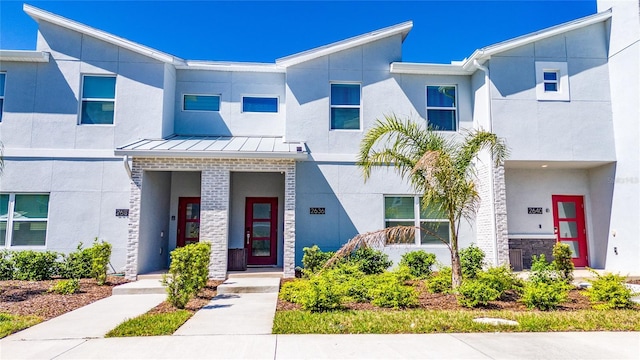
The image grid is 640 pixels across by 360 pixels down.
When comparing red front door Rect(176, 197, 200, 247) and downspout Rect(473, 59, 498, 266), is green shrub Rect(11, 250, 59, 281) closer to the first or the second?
red front door Rect(176, 197, 200, 247)

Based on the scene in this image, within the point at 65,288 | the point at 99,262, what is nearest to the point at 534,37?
the point at 99,262

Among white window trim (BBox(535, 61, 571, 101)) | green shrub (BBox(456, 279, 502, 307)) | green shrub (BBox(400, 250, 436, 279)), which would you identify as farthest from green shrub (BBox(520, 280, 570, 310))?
white window trim (BBox(535, 61, 571, 101))

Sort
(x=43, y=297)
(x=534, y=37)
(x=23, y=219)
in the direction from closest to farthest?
(x=43, y=297) < (x=23, y=219) < (x=534, y=37)

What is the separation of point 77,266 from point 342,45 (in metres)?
10.2

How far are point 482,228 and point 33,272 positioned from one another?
12879mm

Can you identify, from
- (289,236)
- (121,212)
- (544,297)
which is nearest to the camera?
(544,297)

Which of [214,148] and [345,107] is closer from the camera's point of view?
[214,148]

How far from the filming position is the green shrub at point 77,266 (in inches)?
442

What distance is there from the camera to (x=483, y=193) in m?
12.3

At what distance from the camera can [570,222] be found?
13.3 meters

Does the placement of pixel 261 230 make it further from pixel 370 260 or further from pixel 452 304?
pixel 452 304

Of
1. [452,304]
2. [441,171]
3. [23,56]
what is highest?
[23,56]

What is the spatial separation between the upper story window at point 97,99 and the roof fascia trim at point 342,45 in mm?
5345

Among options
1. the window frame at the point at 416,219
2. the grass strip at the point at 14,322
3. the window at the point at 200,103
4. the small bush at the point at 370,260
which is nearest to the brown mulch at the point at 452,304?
the small bush at the point at 370,260
